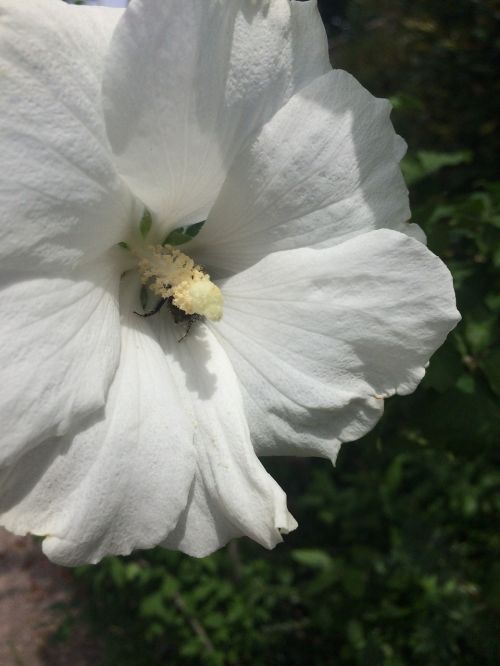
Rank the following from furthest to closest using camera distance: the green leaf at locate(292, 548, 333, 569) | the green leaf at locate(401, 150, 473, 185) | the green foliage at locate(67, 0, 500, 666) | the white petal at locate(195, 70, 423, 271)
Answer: the green leaf at locate(292, 548, 333, 569)
the green leaf at locate(401, 150, 473, 185)
the green foliage at locate(67, 0, 500, 666)
the white petal at locate(195, 70, 423, 271)

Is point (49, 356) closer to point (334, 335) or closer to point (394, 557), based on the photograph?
point (334, 335)

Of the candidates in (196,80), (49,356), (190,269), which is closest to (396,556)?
(190,269)

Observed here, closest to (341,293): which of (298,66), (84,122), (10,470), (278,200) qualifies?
(278,200)

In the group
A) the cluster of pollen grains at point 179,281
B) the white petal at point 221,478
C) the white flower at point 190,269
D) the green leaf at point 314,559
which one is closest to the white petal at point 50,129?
the white flower at point 190,269

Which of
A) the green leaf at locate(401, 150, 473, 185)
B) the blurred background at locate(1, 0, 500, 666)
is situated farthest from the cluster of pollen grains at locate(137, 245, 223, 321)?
the green leaf at locate(401, 150, 473, 185)

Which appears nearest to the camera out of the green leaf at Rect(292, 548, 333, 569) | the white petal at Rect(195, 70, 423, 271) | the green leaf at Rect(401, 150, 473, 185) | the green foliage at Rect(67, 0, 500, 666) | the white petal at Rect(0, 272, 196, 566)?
the white petal at Rect(0, 272, 196, 566)

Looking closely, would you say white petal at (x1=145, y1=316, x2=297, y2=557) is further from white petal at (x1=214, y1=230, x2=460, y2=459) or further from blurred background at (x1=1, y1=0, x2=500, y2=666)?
blurred background at (x1=1, y1=0, x2=500, y2=666)

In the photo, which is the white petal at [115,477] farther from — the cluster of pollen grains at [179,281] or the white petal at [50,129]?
the white petal at [50,129]
